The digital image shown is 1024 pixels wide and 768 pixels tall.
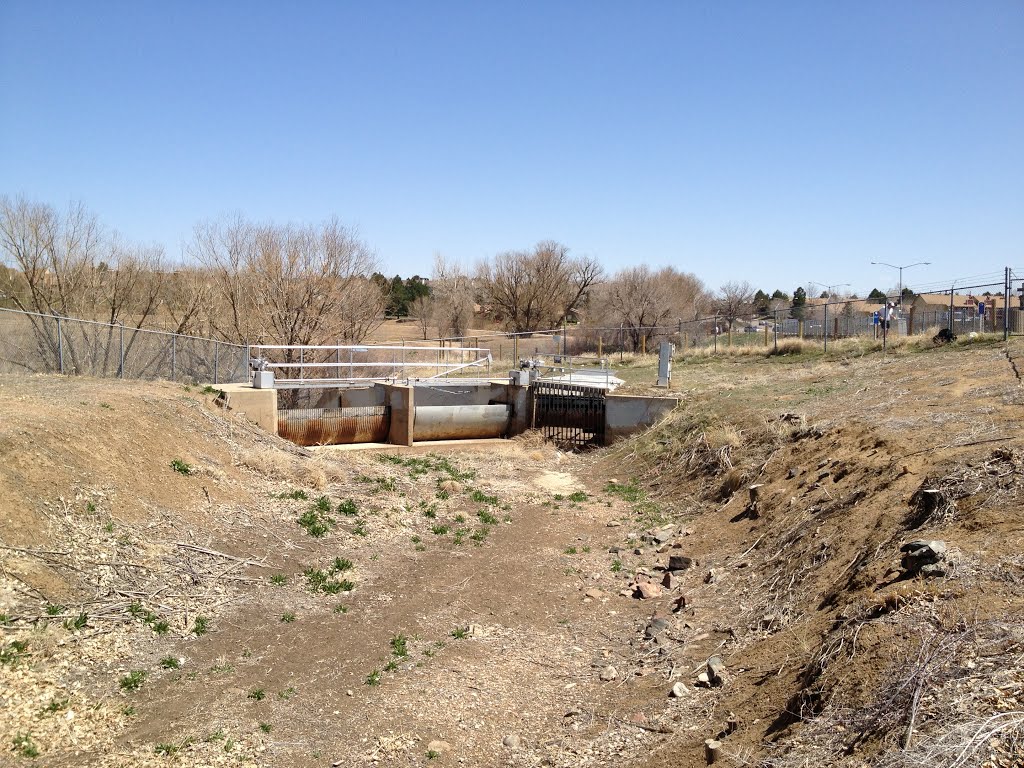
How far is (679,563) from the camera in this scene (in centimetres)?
1196

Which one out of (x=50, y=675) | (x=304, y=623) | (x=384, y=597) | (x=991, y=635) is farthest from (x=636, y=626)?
(x=50, y=675)

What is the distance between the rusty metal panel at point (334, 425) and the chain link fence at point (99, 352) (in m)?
2.25

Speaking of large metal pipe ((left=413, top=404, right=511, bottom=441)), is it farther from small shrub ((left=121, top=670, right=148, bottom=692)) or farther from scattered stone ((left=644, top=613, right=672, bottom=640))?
small shrub ((left=121, top=670, right=148, bottom=692))

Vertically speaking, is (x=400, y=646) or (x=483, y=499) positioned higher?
(x=483, y=499)

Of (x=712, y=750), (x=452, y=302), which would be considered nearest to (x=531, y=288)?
(x=452, y=302)

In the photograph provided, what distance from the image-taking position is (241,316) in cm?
2952

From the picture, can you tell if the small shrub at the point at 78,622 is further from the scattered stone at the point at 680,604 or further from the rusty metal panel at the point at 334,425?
the rusty metal panel at the point at 334,425

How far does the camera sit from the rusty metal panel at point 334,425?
20.7 metres

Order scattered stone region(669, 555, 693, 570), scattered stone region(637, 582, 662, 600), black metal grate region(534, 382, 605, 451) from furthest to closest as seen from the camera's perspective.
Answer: black metal grate region(534, 382, 605, 451)
scattered stone region(669, 555, 693, 570)
scattered stone region(637, 582, 662, 600)

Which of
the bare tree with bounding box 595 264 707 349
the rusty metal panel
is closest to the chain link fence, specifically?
the rusty metal panel

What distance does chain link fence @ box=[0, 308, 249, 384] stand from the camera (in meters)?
17.0

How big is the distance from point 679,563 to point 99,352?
14.2 m

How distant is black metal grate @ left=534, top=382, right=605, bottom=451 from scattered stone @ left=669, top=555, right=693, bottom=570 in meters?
11.0

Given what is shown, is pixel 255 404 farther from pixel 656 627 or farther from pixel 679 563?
pixel 656 627
